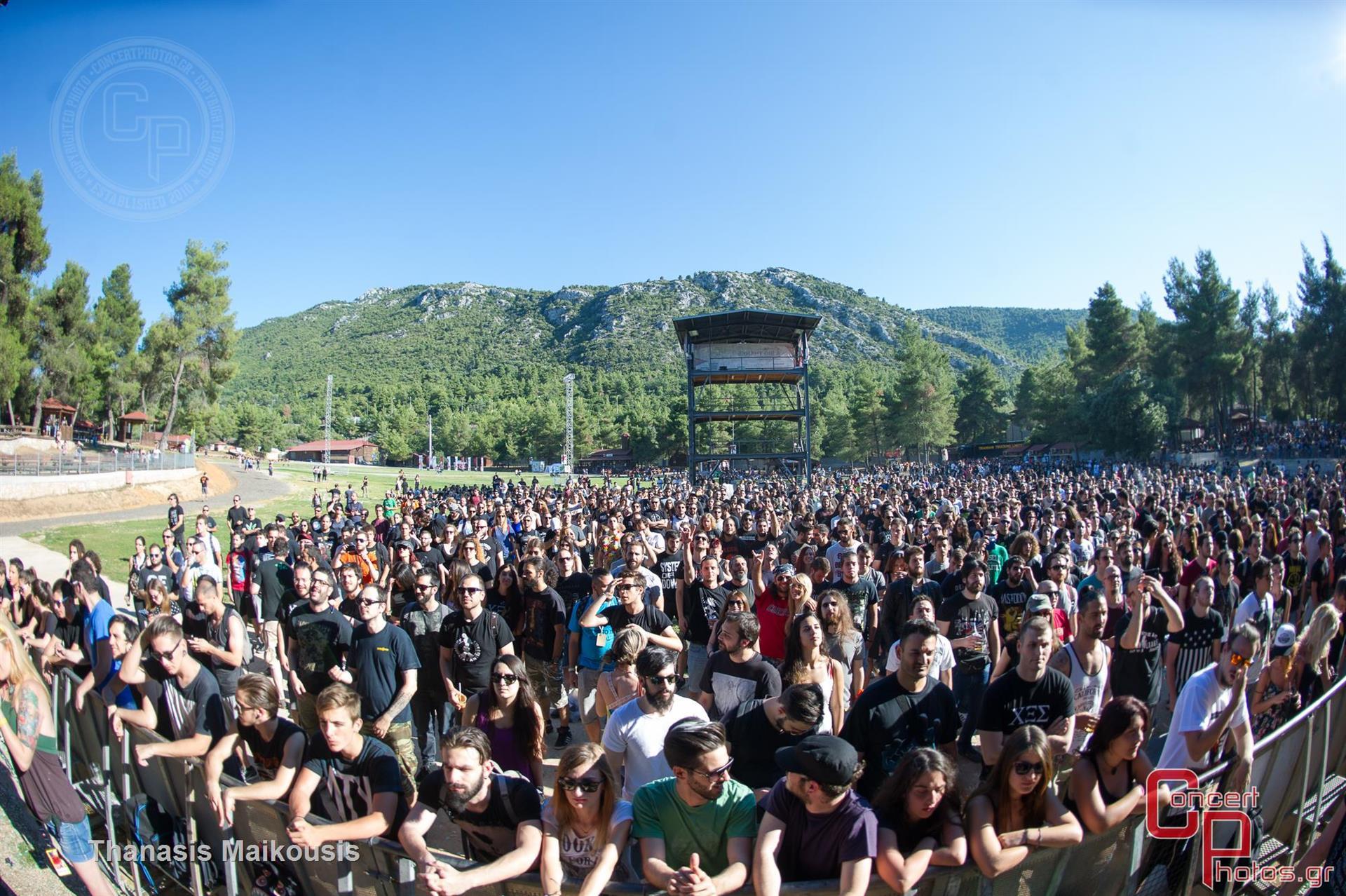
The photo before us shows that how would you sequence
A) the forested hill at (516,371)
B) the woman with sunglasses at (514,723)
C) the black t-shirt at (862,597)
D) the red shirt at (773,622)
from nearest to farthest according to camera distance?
the woman with sunglasses at (514,723) < the red shirt at (773,622) < the black t-shirt at (862,597) < the forested hill at (516,371)

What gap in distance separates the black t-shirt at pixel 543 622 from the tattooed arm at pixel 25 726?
300cm

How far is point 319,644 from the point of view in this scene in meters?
5.16

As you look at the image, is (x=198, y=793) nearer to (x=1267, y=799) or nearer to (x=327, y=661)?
(x=327, y=661)

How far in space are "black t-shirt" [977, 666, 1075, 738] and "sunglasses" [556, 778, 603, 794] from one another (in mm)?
2034

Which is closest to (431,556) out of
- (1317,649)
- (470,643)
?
(470,643)

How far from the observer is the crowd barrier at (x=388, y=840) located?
259cm

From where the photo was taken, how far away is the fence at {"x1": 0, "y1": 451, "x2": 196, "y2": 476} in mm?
25547

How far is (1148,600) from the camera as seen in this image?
17.0ft

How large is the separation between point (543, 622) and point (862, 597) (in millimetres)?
2672

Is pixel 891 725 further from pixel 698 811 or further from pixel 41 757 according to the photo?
pixel 41 757

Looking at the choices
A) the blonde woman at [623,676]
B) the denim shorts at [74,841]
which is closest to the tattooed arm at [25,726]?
the denim shorts at [74,841]

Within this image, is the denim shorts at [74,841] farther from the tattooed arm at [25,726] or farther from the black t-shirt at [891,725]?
the black t-shirt at [891,725]

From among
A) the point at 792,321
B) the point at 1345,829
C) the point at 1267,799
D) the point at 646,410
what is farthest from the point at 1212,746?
the point at 646,410

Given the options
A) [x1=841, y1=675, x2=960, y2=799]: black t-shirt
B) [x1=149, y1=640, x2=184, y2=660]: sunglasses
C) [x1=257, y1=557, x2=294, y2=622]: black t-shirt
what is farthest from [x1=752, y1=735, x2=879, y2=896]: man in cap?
[x1=257, y1=557, x2=294, y2=622]: black t-shirt
